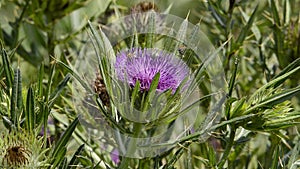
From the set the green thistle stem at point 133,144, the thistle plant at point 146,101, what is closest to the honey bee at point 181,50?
the thistle plant at point 146,101

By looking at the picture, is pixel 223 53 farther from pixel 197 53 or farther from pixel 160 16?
pixel 197 53

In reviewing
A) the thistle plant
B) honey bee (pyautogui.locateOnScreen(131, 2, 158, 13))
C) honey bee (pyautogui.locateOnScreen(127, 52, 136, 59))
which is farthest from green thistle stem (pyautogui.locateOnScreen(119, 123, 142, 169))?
honey bee (pyautogui.locateOnScreen(131, 2, 158, 13))

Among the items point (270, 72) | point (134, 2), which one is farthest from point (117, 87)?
point (270, 72)

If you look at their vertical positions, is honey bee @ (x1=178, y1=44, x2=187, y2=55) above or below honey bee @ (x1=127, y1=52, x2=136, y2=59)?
above

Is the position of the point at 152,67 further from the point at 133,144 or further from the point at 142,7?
the point at 142,7

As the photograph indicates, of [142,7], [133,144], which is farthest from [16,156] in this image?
[142,7]

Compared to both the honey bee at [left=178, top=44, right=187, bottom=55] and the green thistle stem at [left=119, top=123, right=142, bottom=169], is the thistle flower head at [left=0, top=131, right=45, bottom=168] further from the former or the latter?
the honey bee at [left=178, top=44, right=187, bottom=55]

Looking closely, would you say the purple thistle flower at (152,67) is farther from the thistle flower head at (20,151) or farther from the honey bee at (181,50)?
the thistle flower head at (20,151)
